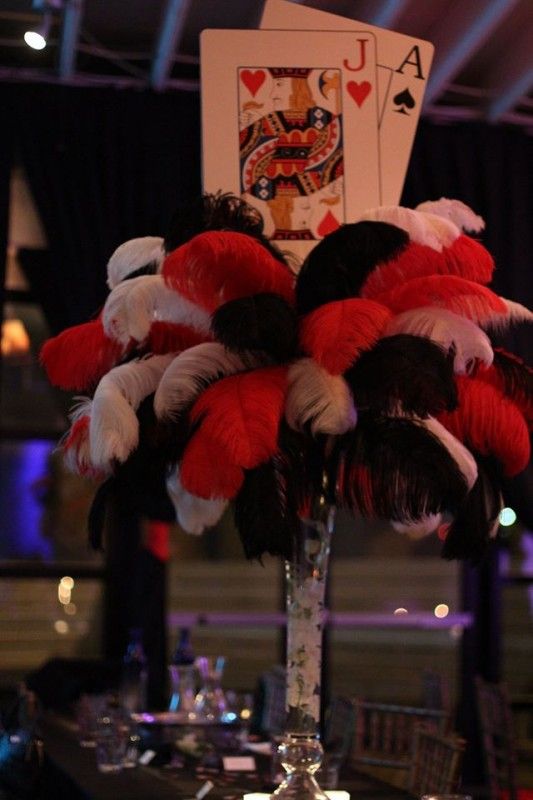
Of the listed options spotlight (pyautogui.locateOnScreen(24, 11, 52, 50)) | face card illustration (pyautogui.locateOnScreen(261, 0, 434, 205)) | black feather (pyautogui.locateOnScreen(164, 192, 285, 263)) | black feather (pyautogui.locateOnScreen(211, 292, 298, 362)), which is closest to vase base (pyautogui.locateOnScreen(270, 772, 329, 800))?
black feather (pyautogui.locateOnScreen(211, 292, 298, 362))

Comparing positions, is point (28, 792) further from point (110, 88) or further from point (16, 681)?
point (110, 88)

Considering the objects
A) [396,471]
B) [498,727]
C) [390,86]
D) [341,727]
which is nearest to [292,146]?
[390,86]

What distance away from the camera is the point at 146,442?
107 inches

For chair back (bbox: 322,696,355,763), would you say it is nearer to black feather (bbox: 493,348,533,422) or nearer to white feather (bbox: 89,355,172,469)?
black feather (bbox: 493,348,533,422)

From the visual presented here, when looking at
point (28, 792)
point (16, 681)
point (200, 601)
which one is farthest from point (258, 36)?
point (200, 601)

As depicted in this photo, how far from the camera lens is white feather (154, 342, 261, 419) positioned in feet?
8.64

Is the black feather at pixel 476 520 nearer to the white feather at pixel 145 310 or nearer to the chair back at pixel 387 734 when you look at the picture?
the white feather at pixel 145 310

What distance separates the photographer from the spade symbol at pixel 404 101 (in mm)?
3152

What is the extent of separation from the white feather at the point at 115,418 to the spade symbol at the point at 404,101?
965mm

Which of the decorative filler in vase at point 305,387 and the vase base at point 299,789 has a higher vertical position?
the decorative filler in vase at point 305,387

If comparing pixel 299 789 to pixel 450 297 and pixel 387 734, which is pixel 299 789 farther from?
pixel 387 734

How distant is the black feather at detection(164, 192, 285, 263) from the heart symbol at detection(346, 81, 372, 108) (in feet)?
1.45

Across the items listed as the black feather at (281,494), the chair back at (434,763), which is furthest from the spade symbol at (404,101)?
the chair back at (434,763)

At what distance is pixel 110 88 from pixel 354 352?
4713mm
